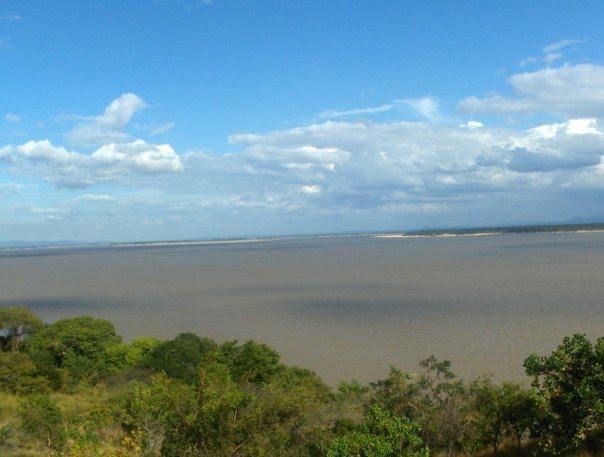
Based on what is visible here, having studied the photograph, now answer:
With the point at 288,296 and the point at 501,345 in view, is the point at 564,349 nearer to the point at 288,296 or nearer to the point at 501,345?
the point at 501,345

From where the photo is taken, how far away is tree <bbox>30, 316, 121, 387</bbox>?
24.4 meters

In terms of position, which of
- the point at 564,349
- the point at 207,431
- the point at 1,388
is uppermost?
the point at 564,349

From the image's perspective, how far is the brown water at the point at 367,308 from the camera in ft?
84.6

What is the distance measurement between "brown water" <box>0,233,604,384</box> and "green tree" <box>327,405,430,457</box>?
579 inches

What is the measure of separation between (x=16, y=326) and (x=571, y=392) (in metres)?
26.7

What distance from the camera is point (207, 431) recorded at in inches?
368

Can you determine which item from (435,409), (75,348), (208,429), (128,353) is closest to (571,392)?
(435,409)

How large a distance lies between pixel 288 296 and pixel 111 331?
837 inches

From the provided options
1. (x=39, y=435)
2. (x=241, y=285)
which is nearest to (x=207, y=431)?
(x=39, y=435)

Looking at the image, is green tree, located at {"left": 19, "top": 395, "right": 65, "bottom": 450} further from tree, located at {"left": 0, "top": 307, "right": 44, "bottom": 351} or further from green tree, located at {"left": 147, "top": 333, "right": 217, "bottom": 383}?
tree, located at {"left": 0, "top": 307, "right": 44, "bottom": 351}

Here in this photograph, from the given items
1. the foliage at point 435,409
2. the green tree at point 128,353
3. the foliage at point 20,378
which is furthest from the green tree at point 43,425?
the green tree at point 128,353

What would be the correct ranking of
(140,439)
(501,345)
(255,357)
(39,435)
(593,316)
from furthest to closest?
(593,316)
(501,345)
(255,357)
(39,435)
(140,439)

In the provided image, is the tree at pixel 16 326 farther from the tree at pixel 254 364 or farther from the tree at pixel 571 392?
the tree at pixel 571 392

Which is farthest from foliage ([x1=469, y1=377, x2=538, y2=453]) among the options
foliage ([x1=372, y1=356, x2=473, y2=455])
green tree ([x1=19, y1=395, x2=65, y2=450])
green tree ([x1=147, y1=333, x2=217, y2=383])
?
green tree ([x1=147, y1=333, x2=217, y2=383])
